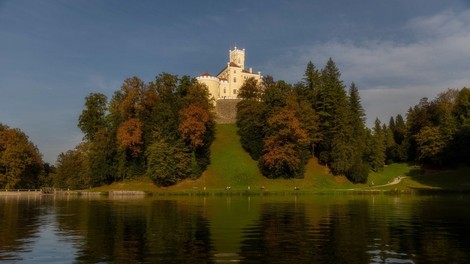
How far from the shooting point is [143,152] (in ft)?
251

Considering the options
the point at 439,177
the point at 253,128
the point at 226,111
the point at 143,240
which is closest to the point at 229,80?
the point at 226,111

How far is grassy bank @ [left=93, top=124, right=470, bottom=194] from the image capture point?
6862 centimetres

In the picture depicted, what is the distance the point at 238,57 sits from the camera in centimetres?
13625

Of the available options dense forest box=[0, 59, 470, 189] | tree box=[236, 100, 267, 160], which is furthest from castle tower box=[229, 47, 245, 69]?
tree box=[236, 100, 267, 160]

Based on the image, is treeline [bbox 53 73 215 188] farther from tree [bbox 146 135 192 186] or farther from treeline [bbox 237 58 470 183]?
treeline [bbox 237 58 470 183]

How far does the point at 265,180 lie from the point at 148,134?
2246 cm

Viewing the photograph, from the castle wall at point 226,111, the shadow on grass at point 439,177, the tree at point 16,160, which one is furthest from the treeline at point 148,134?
the shadow on grass at point 439,177

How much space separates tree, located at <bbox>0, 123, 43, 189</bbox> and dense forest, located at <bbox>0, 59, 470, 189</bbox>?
7.5 inches

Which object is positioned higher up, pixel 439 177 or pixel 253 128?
pixel 253 128

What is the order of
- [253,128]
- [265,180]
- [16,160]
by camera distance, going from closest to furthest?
Result: [265,180]
[16,160]
[253,128]

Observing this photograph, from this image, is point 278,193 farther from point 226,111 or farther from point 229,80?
point 229,80

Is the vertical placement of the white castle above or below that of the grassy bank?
above

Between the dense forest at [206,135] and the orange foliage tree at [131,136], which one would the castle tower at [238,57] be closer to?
the dense forest at [206,135]

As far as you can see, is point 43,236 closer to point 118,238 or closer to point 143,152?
point 118,238
